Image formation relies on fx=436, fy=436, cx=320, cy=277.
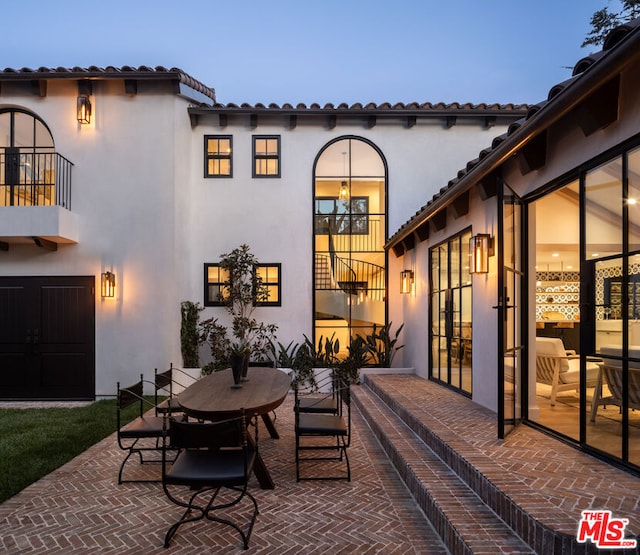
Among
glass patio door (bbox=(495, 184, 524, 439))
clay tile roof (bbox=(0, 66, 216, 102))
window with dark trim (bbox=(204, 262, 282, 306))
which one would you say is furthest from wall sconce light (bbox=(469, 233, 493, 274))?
clay tile roof (bbox=(0, 66, 216, 102))

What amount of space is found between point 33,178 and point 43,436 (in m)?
5.93

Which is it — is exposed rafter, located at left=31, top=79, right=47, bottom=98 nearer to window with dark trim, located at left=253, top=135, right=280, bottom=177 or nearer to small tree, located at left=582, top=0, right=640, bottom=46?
window with dark trim, located at left=253, top=135, right=280, bottom=177

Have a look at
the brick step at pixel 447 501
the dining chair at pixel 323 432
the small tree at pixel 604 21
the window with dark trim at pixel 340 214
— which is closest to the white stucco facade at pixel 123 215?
the window with dark trim at pixel 340 214

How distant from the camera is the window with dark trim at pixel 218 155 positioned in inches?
404

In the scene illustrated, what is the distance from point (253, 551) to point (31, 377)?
8278mm

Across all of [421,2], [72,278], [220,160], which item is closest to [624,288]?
[220,160]

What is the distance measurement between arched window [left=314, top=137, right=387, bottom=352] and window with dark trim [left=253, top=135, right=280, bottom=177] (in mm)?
985

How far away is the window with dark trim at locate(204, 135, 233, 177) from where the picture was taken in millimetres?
10266

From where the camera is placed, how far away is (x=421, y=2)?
142 feet

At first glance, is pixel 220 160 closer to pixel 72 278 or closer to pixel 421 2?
pixel 72 278

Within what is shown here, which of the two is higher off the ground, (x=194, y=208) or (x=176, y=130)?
(x=176, y=130)

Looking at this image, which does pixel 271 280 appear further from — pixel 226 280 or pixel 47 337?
pixel 47 337

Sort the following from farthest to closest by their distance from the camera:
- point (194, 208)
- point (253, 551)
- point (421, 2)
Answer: point (421, 2)
point (194, 208)
point (253, 551)

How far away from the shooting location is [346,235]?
415 inches
